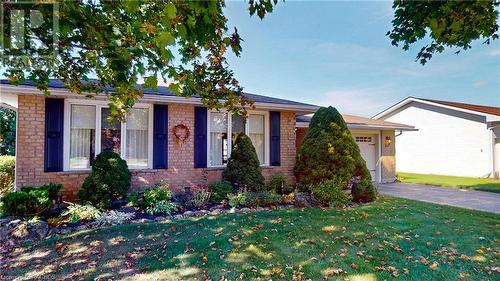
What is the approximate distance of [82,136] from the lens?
773cm

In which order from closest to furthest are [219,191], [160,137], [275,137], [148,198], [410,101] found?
[148,198]
[219,191]
[160,137]
[275,137]
[410,101]

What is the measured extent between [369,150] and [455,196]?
447 centimetres

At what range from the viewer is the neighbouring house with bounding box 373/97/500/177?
15823 mm

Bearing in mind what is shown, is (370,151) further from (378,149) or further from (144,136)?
(144,136)

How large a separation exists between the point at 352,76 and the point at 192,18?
715 inches

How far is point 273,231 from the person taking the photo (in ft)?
18.4

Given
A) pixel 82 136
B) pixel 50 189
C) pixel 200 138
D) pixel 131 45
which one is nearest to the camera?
pixel 131 45

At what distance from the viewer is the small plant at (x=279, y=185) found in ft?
30.3

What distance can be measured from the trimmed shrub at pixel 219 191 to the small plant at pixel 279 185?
5.68 ft

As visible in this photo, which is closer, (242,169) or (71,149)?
(71,149)

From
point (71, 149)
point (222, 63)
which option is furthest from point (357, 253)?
point (71, 149)

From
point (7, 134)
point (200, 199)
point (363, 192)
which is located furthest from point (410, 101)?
point (7, 134)

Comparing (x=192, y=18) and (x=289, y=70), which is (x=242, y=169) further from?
(x=289, y=70)

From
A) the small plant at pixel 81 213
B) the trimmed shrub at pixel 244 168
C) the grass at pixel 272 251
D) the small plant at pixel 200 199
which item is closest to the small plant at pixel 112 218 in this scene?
the small plant at pixel 81 213
